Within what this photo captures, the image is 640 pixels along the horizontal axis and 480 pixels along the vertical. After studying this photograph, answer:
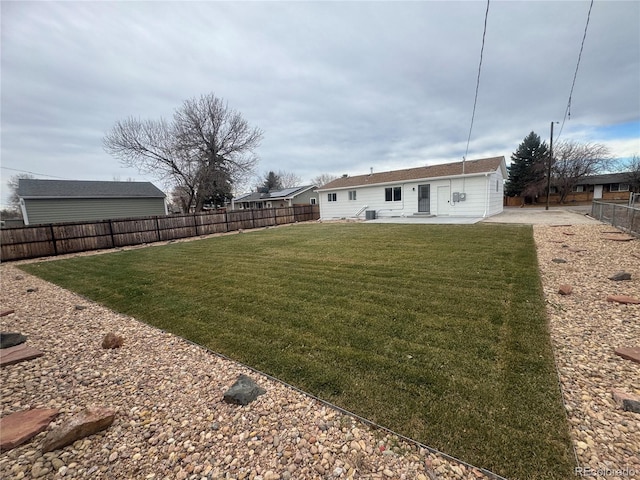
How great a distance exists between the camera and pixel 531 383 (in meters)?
2.25

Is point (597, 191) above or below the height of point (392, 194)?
below

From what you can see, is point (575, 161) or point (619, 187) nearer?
point (575, 161)

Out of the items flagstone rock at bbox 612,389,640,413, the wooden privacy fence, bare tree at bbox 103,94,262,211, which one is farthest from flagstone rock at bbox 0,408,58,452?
bare tree at bbox 103,94,262,211

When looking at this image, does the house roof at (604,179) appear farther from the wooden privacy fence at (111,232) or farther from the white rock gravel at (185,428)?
the white rock gravel at (185,428)

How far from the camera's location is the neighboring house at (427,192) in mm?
15148

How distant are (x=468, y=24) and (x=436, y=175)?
9.81 metres

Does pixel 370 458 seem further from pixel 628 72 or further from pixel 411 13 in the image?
pixel 628 72

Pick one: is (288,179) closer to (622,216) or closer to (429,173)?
(429,173)

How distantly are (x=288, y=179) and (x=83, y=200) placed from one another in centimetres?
3998

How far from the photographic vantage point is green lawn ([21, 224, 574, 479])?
187 cm

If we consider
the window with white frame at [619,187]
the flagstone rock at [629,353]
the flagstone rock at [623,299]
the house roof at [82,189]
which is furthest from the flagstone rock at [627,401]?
the window with white frame at [619,187]

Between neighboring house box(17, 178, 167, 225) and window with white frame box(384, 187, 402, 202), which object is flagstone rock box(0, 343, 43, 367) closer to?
window with white frame box(384, 187, 402, 202)

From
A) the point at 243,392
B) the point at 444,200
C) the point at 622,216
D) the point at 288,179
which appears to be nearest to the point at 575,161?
the point at 444,200

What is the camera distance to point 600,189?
34.1 metres
